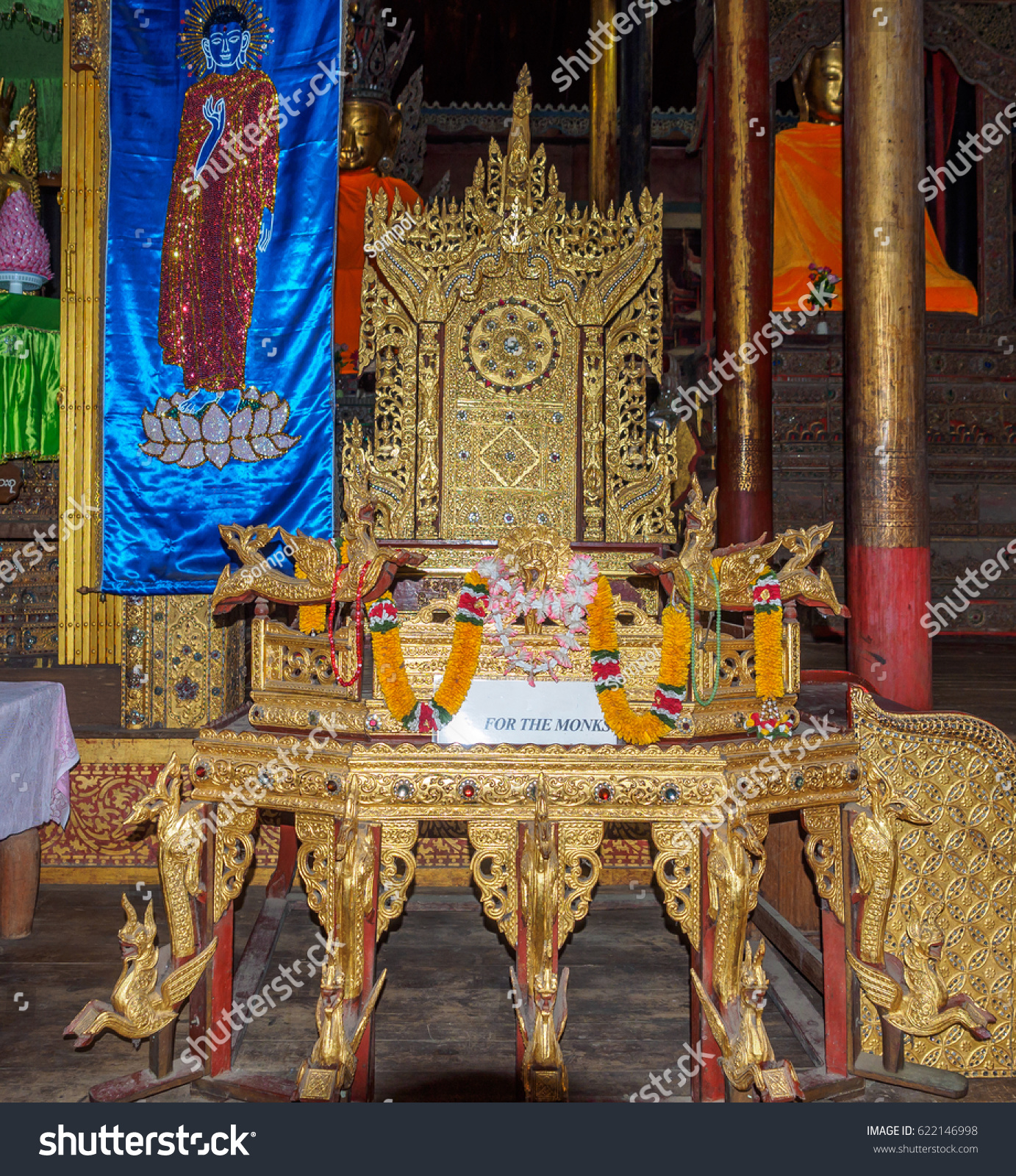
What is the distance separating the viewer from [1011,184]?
9.65m

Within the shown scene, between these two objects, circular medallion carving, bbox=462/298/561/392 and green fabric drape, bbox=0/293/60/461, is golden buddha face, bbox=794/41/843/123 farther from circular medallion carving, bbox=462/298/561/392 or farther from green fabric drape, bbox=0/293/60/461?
green fabric drape, bbox=0/293/60/461

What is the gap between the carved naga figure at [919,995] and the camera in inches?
111

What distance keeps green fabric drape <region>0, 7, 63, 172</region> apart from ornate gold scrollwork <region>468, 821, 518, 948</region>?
7981 millimetres

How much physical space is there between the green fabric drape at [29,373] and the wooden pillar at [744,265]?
4.50m

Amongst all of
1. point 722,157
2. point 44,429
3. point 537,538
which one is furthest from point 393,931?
point 722,157

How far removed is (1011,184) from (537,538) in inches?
365

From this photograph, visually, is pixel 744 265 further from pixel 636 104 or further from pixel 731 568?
pixel 636 104

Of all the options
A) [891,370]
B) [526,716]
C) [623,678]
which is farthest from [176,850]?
[891,370]

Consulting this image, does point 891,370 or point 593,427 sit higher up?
point 891,370

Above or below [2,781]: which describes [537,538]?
above

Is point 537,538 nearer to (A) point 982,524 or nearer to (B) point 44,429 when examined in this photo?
(B) point 44,429

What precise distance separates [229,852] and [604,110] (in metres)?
9.82

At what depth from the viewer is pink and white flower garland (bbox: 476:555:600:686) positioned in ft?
9.53

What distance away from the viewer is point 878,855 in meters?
2.90
